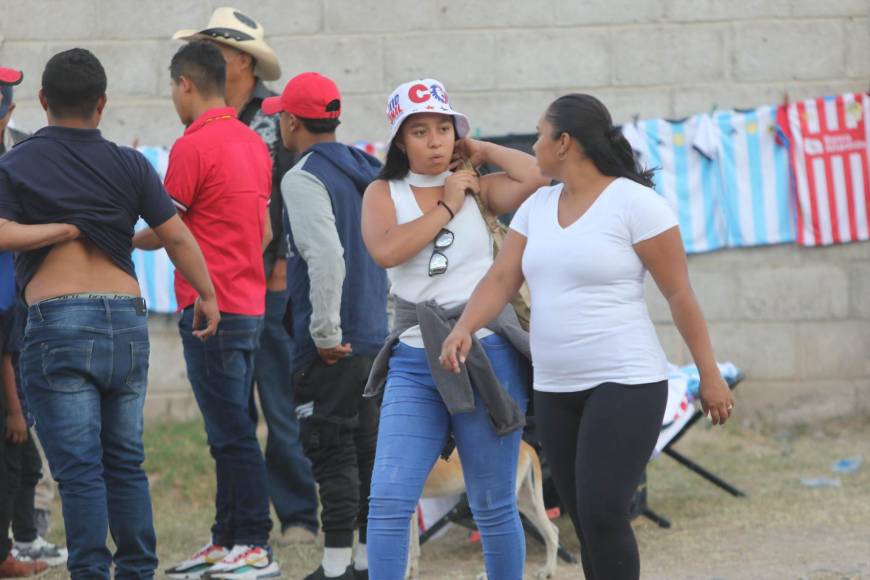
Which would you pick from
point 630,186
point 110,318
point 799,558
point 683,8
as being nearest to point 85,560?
point 110,318

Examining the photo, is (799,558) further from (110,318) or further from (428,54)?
(428,54)

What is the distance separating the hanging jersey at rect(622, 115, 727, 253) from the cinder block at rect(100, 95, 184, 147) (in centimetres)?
271

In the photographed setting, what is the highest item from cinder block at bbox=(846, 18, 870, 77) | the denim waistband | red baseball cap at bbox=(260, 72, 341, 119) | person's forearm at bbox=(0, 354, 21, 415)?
cinder block at bbox=(846, 18, 870, 77)

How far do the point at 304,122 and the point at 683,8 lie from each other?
12.0ft

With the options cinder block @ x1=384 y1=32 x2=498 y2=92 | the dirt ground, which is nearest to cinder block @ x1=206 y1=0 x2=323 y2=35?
cinder block @ x1=384 y1=32 x2=498 y2=92

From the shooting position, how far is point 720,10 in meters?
7.88

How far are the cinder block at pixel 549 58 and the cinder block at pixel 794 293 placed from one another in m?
1.54

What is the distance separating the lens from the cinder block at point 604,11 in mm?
7859

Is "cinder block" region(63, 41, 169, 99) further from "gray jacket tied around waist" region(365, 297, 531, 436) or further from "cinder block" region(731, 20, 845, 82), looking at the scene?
"gray jacket tied around waist" region(365, 297, 531, 436)

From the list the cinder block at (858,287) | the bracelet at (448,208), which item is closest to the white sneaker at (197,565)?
the bracelet at (448,208)

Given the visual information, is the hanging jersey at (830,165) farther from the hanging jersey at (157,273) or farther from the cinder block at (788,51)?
the hanging jersey at (157,273)

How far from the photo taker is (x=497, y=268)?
383 cm

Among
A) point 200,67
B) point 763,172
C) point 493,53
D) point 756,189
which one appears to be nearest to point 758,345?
point 756,189

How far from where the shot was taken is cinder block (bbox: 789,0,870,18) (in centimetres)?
789
